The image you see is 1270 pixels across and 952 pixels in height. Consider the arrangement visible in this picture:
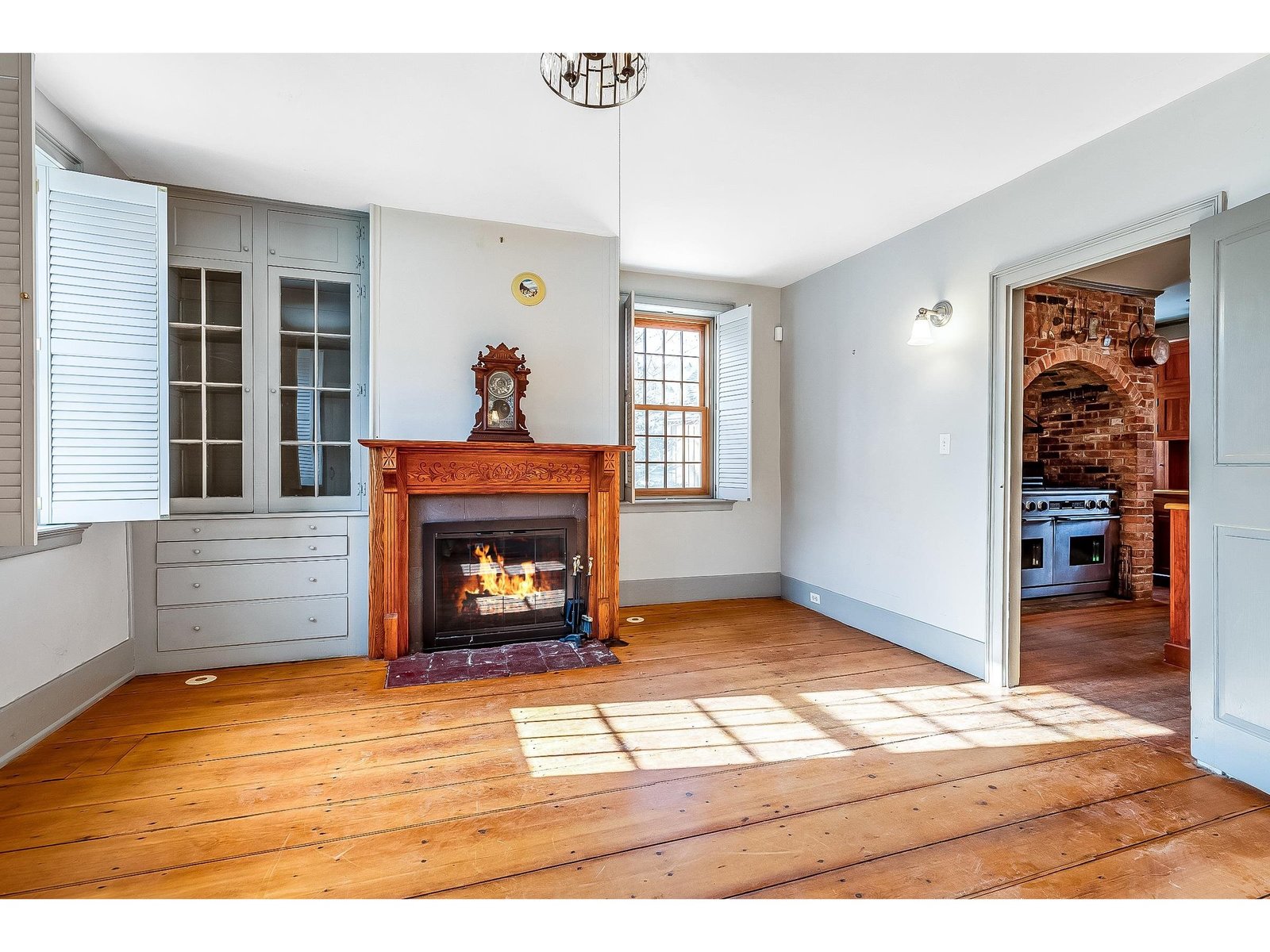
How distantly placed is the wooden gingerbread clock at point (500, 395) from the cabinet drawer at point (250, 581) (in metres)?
1.20

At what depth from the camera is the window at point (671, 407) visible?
5.23m

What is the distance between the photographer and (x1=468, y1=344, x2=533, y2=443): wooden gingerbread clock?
12.7ft

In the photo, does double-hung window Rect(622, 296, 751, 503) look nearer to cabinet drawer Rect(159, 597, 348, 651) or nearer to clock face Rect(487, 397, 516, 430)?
clock face Rect(487, 397, 516, 430)

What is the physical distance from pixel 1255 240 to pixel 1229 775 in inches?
76.9

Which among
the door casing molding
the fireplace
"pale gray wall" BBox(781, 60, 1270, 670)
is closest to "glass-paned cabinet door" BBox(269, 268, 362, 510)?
the fireplace

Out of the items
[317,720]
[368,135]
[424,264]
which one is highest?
[368,135]

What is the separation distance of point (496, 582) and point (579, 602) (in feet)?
1.87

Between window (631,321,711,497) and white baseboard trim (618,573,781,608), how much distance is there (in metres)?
0.73

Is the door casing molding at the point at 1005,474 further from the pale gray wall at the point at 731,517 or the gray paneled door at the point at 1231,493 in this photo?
the pale gray wall at the point at 731,517

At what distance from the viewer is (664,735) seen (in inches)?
106
